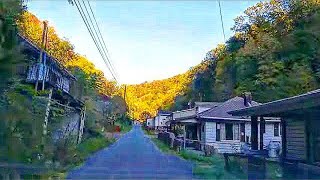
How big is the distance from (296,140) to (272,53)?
118 feet

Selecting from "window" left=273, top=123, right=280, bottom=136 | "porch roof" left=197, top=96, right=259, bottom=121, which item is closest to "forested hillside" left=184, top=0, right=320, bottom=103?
"window" left=273, top=123, right=280, bottom=136

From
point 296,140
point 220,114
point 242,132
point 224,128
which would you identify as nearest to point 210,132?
point 224,128

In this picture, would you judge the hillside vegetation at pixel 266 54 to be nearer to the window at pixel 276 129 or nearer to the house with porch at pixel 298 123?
the window at pixel 276 129

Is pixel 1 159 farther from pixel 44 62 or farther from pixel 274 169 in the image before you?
pixel 44 62

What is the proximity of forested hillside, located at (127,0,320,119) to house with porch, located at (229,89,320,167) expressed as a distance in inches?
1030

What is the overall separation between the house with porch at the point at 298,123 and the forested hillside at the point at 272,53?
85.8 feet

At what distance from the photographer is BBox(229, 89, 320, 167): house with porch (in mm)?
12355

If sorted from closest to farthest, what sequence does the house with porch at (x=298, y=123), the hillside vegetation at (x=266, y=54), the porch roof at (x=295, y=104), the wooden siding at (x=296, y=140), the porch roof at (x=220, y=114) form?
the porch roof at (x=295, y=104) → the house with porch at (x=298, y=123) → the wooden siding at (x=296, y=140) → the porch roof at (x=220, y=114) → the hillside vegetation at (x=266, y=54)

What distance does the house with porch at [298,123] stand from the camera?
1236cm

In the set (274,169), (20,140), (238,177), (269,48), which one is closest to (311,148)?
(274,169)

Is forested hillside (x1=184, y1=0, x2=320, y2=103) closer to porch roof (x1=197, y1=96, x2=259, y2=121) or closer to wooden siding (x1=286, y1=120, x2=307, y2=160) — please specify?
porch roof (x1=197, y1=96, x2=259, y2=121)

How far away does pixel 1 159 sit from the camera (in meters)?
10.2

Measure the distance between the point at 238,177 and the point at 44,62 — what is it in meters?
13.3

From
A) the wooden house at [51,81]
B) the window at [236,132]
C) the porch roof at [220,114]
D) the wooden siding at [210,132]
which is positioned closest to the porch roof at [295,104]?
the wooden house at [51,81]
